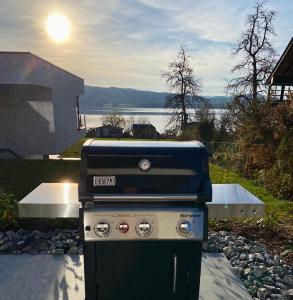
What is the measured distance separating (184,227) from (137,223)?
28cm

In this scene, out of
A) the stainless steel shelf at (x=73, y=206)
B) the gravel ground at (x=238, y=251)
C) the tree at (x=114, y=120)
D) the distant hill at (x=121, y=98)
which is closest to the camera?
the stainless steel shelf at (x=73, y=206)

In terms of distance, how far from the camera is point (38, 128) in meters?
12.3

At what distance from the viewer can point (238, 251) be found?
13.8 feet

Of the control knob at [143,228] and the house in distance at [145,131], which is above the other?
the control knob at [143,228]

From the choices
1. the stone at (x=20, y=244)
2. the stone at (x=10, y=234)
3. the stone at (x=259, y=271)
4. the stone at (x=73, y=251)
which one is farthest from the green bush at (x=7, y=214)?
the stone at (x=259, y=271)

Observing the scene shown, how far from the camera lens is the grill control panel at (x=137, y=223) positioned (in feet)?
6.13

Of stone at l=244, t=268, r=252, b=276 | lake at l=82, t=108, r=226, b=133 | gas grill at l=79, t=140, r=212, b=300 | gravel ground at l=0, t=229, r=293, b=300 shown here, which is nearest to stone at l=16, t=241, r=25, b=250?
gravel ground at l=0, t=229, r=293, b=300

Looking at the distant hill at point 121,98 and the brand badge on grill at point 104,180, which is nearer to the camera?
the brand badge on grill at point 104,180

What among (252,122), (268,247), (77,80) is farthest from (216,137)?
(268,247)

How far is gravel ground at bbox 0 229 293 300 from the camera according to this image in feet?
11.2

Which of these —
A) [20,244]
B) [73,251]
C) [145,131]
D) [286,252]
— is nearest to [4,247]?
[20,244]

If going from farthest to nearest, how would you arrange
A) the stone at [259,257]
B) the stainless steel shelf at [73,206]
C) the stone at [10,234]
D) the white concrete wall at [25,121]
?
the white concrete wall at [25,121] < the stone at [10,234] < the stone at [259,257] < the stainless steel shelf at [73,206]

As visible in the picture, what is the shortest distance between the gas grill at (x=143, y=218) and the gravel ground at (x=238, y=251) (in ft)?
5.69

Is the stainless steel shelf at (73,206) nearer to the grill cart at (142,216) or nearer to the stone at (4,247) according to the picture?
the grill cart at (142,216)
